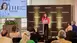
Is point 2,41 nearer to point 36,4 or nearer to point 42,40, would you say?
point 42,40

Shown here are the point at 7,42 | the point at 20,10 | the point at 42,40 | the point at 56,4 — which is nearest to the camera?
the point at 7,42

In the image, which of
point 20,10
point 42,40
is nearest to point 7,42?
point 42,40

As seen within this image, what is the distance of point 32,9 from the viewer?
987 cm

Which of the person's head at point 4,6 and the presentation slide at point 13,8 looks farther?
the person's head at point 4,6

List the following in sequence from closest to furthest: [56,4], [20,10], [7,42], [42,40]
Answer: [7,42]
[42,40]
[20,10]
[56,4]

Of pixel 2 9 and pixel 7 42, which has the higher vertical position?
pixel 2 9

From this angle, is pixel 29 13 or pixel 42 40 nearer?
pixel 42 40

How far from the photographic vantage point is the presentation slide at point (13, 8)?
9336 mm

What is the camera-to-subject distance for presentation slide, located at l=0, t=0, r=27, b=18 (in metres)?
9.34

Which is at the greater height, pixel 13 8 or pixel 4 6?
pixel 4 6

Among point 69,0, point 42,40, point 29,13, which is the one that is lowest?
point 42,40

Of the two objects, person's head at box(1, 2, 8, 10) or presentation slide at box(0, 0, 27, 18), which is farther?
person's head at box(1, 2, 8, 10)

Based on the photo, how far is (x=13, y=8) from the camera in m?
9.42

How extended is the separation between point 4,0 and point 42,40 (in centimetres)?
445
